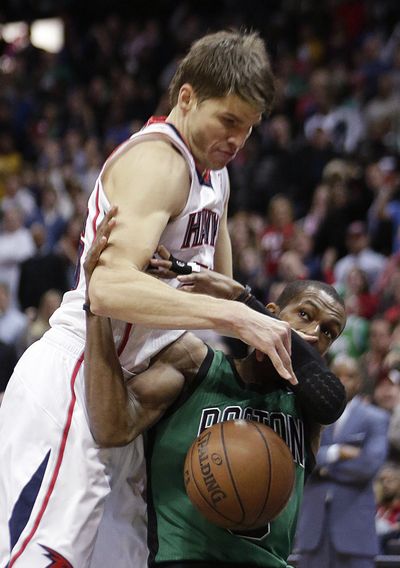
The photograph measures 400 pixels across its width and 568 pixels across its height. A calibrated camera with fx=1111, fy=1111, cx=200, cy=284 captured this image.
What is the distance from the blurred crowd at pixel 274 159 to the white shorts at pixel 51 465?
74.5 inches

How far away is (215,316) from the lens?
128 inches

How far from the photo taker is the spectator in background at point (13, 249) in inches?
447

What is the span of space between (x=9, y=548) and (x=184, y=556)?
1.83 feet

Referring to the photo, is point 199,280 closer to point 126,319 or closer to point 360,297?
point 126,319

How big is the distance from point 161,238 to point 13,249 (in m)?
7.94

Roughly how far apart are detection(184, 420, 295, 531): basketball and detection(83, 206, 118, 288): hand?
2.10 feet

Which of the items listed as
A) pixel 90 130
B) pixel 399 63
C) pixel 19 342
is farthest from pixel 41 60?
pixel 19 342

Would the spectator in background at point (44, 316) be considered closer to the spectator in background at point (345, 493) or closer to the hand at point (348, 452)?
the spectator in background at point (345, 493)

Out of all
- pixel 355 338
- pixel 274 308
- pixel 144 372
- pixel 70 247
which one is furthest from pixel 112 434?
pixel 70 247

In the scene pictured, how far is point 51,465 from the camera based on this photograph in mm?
3529

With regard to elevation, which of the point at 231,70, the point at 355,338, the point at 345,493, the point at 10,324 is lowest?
the point at 10,324

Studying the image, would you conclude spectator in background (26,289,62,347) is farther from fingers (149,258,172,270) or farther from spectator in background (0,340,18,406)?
fingers (149,258,172,270)

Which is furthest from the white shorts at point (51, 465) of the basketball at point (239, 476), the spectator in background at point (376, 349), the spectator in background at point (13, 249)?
the spectator in background at point (13, 249)

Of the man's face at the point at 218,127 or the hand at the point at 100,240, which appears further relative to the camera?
the man's face at the point at 218,127
